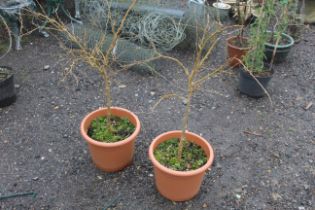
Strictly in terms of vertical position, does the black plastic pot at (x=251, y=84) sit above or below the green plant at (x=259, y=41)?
below

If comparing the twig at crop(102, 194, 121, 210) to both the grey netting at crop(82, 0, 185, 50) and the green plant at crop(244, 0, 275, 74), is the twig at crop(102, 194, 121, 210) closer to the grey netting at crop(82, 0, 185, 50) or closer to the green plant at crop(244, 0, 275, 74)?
the green plant at crop(244, 0, 275, 74)

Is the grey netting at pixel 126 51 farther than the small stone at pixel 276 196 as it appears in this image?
Yes

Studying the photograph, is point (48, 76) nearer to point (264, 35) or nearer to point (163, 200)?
point (163, 200)

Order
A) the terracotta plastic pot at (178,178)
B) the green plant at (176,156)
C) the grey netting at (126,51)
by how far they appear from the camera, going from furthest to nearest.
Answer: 1. the grey netting at (126,51)
2. the green plant at (176,156)
3. the terracotta plastic pot at (178,178)

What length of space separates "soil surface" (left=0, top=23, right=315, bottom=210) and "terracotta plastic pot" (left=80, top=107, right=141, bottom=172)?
9 cm

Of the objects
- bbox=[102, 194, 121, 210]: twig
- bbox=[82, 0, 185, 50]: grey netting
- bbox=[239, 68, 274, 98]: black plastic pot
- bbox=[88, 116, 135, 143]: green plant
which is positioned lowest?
bbox=[102, 194, 121, 210]: twig

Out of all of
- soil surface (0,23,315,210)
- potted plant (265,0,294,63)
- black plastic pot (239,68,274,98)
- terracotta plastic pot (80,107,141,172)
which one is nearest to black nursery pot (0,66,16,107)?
soil surface (0,23,315,210)

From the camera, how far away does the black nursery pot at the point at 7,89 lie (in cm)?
331

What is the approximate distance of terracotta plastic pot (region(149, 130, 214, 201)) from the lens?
237 centimetres

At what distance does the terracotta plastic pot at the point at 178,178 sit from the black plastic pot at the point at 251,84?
1258 mm

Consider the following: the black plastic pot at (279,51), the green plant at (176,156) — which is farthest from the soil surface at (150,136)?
the green plant at (176,156)

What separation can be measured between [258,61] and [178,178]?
182 centimetres

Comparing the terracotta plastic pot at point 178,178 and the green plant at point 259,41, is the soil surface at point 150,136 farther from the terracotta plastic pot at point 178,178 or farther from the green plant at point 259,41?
the green plant at point 259,41

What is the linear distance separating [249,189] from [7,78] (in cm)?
238
